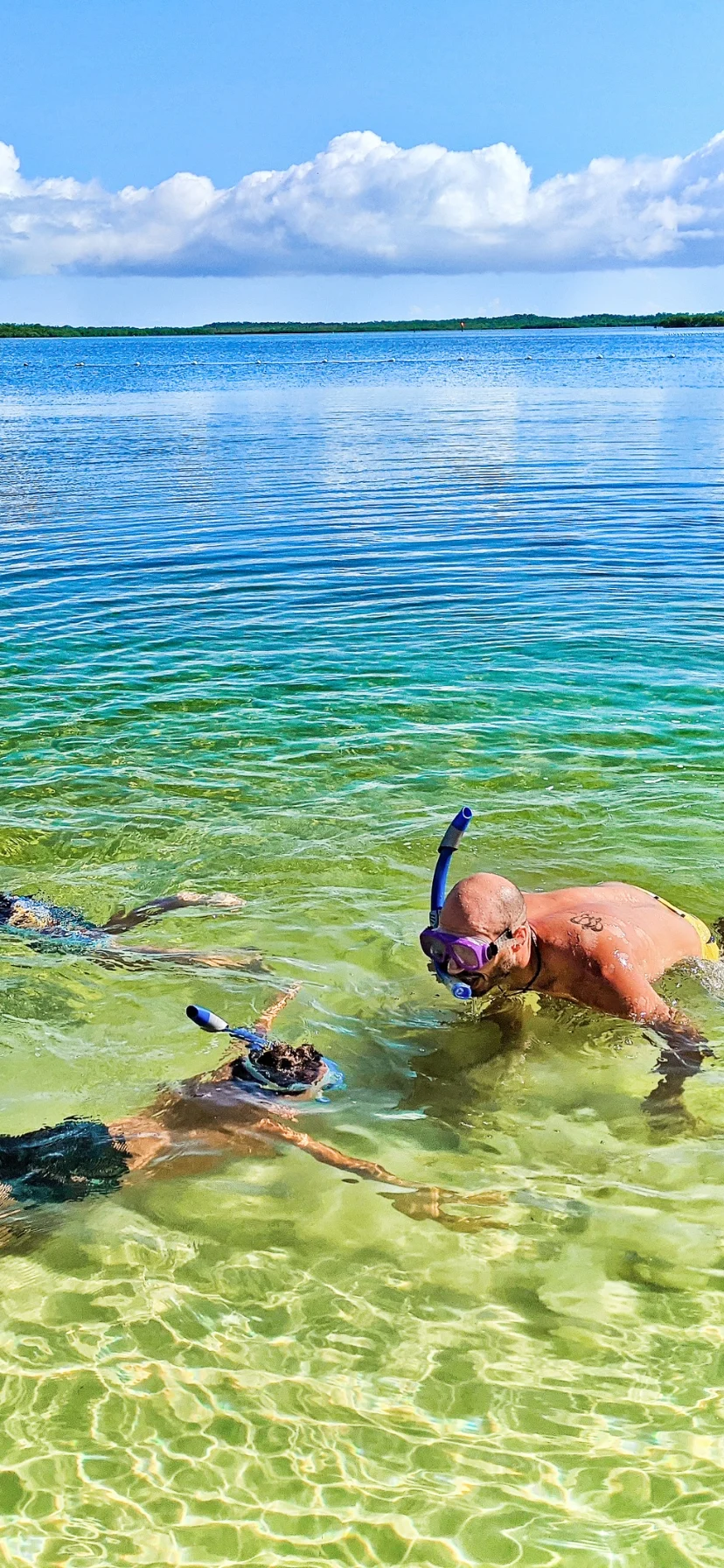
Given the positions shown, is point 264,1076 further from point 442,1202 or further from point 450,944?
point 450,944

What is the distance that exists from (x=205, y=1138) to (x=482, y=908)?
1.37 metres

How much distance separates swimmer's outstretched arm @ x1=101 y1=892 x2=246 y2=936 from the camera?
6.41m

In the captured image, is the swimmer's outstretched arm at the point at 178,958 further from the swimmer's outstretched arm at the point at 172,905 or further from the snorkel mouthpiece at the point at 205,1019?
the snorkel mouthpiece at the point at 205,1019

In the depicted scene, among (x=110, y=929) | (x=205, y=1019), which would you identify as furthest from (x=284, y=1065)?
(x=110, y=929)

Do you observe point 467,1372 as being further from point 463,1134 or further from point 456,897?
point 456,897

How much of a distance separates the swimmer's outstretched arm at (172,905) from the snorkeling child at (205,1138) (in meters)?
1.54

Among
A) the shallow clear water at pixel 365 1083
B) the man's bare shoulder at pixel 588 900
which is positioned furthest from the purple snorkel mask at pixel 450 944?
the shallow clear water at pixel 365 1083

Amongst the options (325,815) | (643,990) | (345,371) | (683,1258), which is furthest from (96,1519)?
(345,371)

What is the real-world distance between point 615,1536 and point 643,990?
193 cm

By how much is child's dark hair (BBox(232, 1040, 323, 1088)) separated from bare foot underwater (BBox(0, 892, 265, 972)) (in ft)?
3.56

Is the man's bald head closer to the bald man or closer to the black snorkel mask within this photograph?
the bald man

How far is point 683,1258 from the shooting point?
4.02m

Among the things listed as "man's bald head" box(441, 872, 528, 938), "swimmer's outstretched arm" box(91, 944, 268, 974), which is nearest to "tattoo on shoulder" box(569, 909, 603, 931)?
"man's bald head" box(441, 872, 528, 938)

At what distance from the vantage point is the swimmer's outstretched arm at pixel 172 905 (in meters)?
6.41
